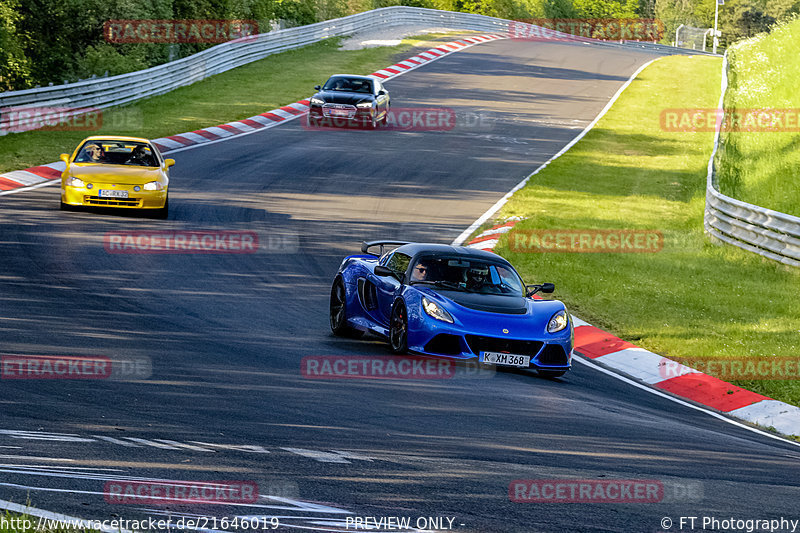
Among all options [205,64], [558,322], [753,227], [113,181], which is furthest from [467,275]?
[205,64]

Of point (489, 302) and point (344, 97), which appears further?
point (344, 97)

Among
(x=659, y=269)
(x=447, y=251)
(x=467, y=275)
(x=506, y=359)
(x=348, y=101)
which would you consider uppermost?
(x=348, y=101)

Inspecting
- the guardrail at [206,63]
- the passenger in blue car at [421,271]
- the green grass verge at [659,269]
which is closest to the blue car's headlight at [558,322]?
the passenger in blue car at [421,271]

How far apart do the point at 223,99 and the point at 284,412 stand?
2819 cm

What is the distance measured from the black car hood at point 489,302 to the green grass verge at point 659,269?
112 inches

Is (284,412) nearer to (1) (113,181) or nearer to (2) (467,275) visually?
(2) (467,275)

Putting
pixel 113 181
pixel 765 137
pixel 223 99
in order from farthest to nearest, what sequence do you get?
1. pixel 223 99
2. pixel 765 137
3. pixel 113 181

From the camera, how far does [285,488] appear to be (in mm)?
6488

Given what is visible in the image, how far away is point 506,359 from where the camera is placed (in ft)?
36.6

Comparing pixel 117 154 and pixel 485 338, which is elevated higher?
pixel 117 154

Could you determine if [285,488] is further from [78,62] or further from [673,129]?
[78,62]

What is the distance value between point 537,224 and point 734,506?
44.7ft

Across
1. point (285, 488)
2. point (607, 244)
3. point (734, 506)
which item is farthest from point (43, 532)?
point (607, 244)

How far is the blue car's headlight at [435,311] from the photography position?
1111cm
